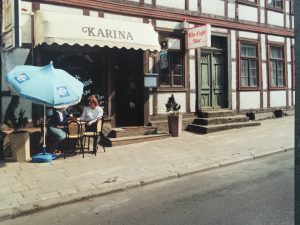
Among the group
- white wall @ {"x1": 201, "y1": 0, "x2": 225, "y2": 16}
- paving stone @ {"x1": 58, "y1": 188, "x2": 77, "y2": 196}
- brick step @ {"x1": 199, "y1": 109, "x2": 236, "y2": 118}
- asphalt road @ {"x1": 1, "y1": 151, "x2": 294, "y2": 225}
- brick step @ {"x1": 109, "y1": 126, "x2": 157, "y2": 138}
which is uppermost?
white wall @ {"x1": 201, "y1": 0, "x2": 225, "y2": 16}

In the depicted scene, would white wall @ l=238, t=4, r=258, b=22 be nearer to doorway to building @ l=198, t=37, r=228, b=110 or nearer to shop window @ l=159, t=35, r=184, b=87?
doorway to building @ l=198, t=37, r=228, b=110

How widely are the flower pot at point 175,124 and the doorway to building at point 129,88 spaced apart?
928 mm

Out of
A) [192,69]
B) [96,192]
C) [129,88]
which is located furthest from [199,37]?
[96,192]

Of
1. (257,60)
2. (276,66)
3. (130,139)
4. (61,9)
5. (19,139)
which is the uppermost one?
(61,9)

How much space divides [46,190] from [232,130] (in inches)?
319

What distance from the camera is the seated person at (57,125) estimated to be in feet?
30.4

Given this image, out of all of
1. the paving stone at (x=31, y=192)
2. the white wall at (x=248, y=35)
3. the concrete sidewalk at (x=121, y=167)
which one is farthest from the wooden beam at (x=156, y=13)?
the paving stone at (x=31, y=192)

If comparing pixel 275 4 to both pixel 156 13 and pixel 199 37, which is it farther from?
pixel 156 13

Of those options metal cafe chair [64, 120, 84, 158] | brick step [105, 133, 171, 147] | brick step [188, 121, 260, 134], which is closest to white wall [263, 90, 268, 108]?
brick step [188, 121, 260, 134]

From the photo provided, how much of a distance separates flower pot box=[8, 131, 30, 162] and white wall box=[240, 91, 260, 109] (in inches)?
361

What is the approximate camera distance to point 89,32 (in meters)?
9.76

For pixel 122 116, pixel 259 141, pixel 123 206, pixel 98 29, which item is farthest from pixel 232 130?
pixel 123 206

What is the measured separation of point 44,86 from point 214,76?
313 inches

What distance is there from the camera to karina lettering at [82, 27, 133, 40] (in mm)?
9766
